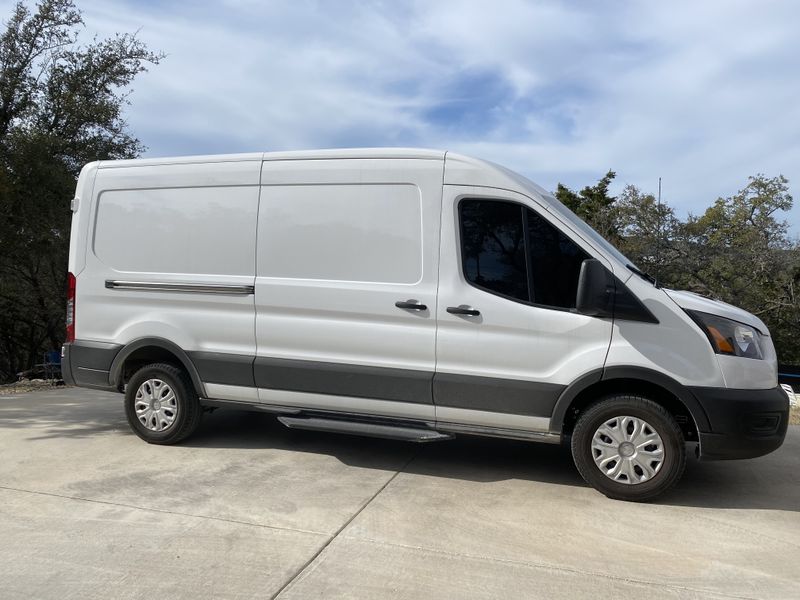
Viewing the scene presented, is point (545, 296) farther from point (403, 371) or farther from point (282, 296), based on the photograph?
point (282, 296)

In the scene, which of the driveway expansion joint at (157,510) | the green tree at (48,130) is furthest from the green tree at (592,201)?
the driveway expansion joint at (157,510)

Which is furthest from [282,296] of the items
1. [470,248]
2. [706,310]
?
[706,310]

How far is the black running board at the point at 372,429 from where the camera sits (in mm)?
4754

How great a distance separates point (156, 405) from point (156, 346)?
1.70ft

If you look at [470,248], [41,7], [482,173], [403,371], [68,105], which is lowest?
[403,371]

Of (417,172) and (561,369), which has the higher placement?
(417,172)

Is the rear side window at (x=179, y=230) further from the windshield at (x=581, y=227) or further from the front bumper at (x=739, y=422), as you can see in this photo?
the front bumper at (x=739, y=422)

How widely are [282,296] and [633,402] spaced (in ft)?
8.74

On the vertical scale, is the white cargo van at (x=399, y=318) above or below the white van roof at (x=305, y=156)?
below

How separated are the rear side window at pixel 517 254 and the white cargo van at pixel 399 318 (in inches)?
0.5

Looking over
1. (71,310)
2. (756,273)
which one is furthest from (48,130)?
(756,273)

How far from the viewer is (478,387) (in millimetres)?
4691

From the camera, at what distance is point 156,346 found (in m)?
5.53


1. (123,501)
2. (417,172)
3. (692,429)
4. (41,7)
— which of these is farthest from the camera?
(41,7)
